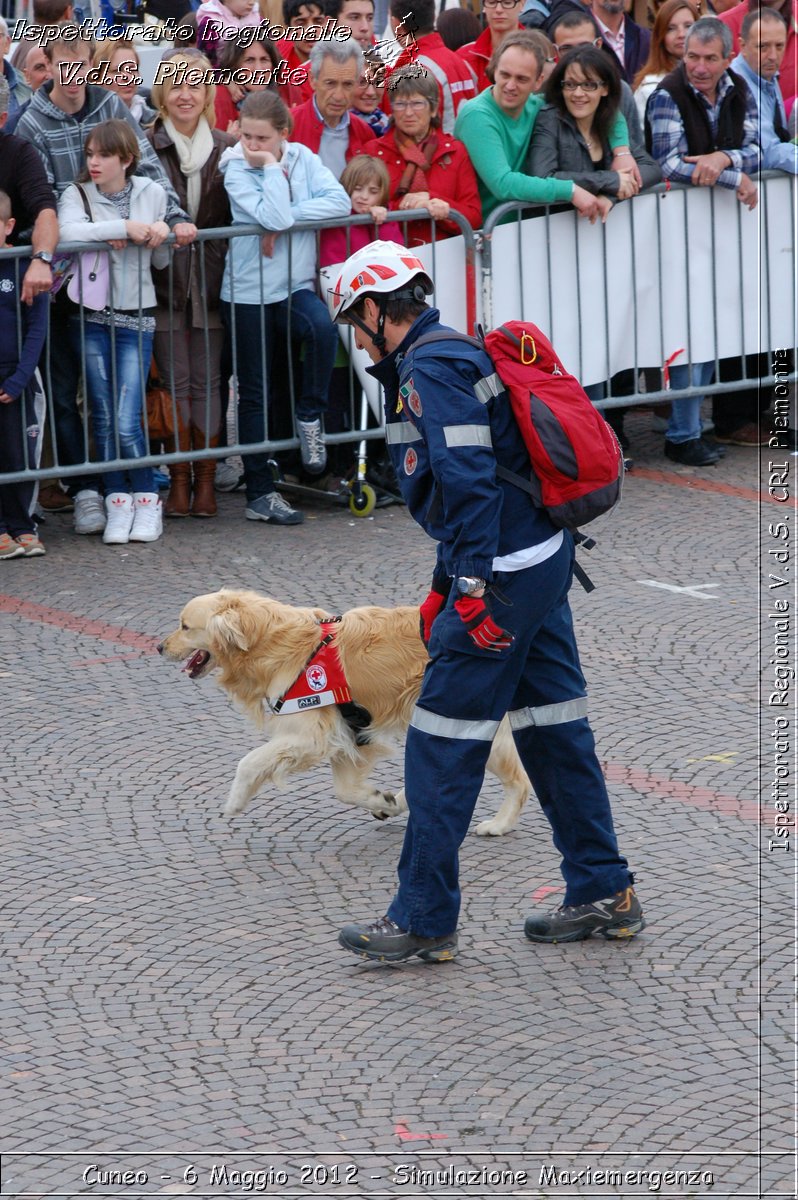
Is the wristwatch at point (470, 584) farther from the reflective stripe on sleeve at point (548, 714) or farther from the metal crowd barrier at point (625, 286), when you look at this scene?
the metal crowd barrier at point (625, 286)

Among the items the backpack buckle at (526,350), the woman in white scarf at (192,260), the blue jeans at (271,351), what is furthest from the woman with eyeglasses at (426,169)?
the backpack buckle at (526,350)

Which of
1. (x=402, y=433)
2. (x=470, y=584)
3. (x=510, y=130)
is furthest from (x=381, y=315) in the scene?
(x=510, y=130)

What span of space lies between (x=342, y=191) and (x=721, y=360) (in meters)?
3.00

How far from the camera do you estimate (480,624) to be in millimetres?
4703

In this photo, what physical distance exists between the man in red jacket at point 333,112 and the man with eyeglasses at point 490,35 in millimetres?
1658

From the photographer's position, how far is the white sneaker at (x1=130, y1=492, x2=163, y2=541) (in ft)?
30.9

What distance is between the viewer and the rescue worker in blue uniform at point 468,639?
4.71 metres

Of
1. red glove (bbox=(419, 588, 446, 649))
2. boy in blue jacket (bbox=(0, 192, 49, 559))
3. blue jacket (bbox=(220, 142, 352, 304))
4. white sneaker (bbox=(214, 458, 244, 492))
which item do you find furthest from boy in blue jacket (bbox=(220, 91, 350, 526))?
red glove (bbox=(419, 588, 446, 649))

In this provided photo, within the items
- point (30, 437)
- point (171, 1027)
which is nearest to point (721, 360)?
point (30, 437)

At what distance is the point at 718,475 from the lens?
35.0 ft

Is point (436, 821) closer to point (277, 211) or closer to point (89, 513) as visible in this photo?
point (89, 513)

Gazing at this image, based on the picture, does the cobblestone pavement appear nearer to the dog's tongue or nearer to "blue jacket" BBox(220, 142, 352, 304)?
the dog's tongue

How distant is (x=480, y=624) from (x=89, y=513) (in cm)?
529

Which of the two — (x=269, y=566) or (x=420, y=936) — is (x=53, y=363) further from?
(x=420, y=936)
